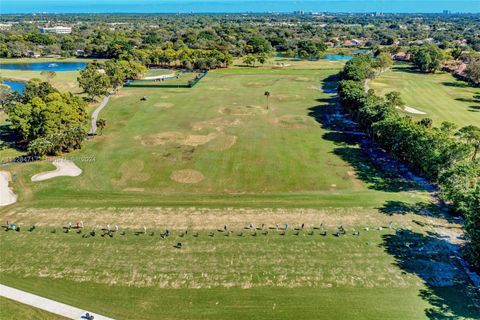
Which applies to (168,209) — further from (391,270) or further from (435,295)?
(435,295)

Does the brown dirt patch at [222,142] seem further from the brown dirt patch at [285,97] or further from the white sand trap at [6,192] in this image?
the brown dirt patch at [285,97]

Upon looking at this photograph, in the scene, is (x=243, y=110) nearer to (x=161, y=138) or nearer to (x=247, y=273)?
(x=161, y=138)

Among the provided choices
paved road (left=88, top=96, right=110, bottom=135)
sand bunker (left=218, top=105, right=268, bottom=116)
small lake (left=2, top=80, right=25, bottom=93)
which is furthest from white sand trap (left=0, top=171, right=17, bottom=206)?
small lake (left=2, top=80, right=25, bottom=93)

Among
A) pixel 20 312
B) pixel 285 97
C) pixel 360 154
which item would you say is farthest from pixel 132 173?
pixel 285 97

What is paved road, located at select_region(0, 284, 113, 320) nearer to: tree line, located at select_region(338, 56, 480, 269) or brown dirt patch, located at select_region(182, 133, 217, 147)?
tree line, located at select_region(338, 56, 480, 269)

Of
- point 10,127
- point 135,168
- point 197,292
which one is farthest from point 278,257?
point 10,127
